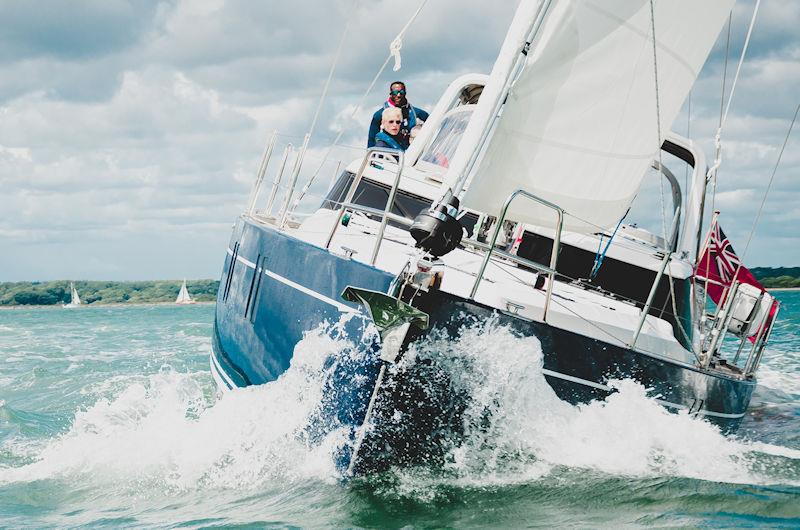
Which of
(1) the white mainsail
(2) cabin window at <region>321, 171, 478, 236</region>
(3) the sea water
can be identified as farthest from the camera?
(2) cabin window at <region>321, 171, 478, 236</region>

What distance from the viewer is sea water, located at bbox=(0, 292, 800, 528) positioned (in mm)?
4680

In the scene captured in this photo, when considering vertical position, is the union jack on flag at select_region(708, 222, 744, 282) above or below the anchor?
above

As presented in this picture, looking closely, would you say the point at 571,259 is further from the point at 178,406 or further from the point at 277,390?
the point at 178,406

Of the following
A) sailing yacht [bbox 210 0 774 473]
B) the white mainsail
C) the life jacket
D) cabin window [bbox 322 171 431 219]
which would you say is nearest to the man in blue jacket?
the life jacket

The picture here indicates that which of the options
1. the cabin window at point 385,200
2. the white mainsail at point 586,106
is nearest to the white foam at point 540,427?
the white mainsail at point 586,106

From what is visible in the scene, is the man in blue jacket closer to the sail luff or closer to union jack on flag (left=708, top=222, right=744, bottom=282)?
union jack on flag (left=708, top=222, right=744, bottom=282)

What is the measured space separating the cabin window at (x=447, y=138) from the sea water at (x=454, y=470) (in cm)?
310

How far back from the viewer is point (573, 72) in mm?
5352

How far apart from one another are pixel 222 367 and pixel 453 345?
3.49 metres

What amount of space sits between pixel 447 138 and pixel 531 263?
3457 mm

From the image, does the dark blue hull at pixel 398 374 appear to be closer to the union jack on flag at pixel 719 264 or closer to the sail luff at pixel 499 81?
the sail luff at pixel 499 81

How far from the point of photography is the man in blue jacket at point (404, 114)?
8.62m

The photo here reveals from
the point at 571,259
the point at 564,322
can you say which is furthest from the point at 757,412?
the point at 564,322

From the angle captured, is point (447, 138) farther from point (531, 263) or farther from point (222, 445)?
point (222, 445)
